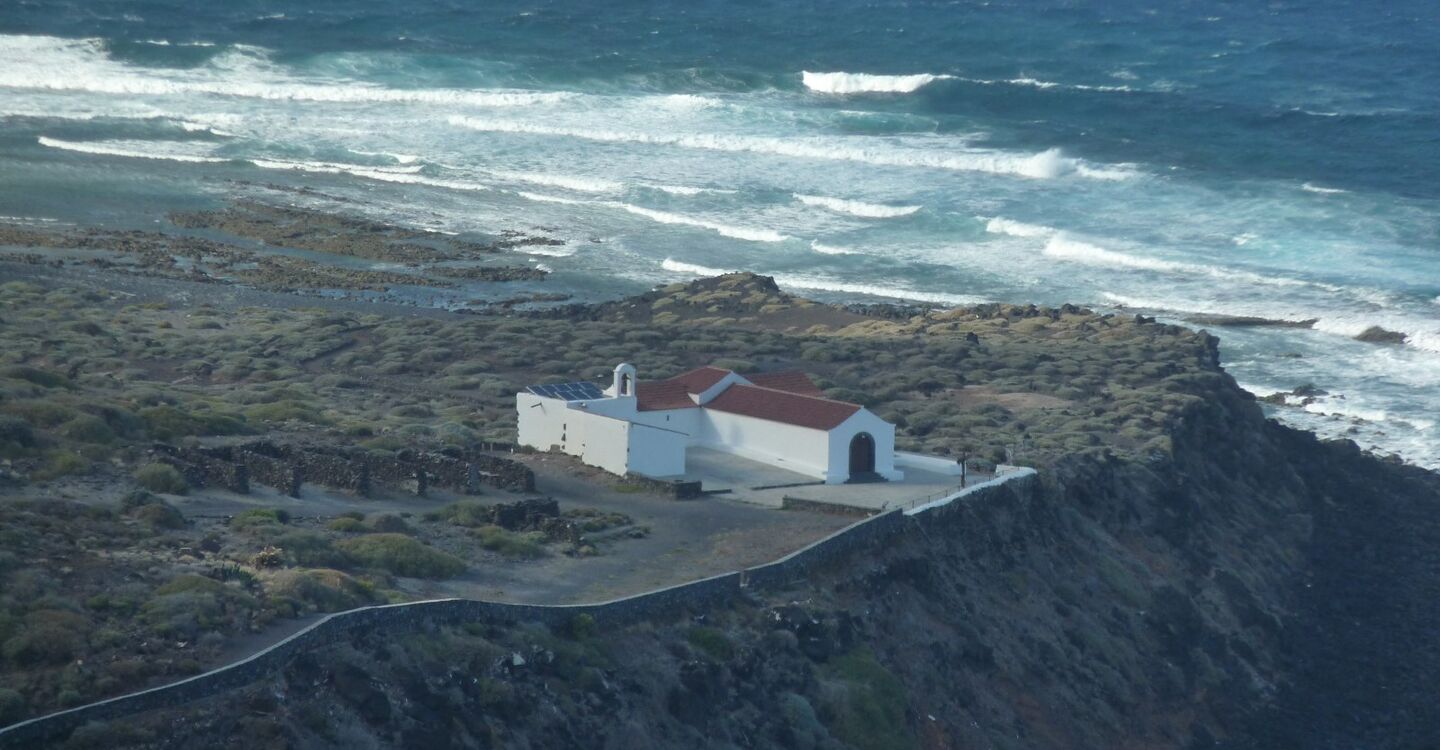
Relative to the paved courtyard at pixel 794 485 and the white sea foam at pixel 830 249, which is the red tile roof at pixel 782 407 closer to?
the paved courtyard at pixel 794 485

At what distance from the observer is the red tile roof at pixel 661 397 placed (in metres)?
34.5

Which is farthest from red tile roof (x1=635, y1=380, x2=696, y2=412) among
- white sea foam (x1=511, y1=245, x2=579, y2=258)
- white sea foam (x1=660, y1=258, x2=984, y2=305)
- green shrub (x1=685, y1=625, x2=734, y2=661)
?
white sea foam (x1=511, y1=245, x2=579, y2=258)

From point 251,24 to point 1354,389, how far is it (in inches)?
2863

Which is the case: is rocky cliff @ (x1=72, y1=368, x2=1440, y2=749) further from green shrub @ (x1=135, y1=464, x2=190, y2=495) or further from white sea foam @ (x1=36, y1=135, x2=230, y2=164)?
white sea foam @ (x1=36, y1=135, x2=230, y2=164)

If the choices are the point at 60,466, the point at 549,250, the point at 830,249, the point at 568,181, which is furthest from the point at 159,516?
the point at 568,181

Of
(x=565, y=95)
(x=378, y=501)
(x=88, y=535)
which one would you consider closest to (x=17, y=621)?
(x=88, y=535)

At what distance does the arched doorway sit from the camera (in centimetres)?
3319

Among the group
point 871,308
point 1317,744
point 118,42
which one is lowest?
point 1317,744

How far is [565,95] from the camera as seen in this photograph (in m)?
89.5

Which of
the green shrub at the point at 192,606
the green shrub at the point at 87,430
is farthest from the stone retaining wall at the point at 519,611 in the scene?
the green shrub at the point at 87,430

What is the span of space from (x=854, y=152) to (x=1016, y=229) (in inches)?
478

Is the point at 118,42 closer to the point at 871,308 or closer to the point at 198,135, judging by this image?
the point at 198,135

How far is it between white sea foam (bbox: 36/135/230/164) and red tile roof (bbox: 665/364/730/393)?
143 ft

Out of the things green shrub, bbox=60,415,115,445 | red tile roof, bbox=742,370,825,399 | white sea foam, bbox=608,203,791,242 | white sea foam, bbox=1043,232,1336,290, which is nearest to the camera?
green shrub, bbox=60,415,115,445
